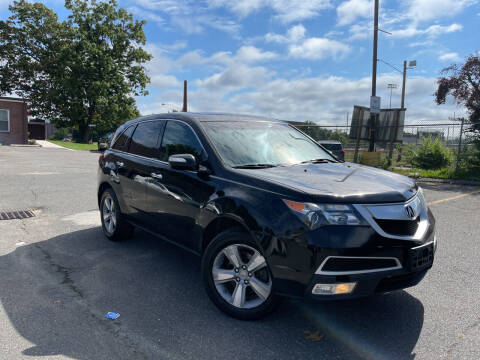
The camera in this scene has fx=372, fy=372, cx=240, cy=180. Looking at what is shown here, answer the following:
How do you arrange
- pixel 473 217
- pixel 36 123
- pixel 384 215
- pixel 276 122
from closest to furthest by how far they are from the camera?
pixel 384 215 → pixel 276 122 → pixel 473 217 → pixel 36 123

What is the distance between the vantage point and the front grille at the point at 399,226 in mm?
2672

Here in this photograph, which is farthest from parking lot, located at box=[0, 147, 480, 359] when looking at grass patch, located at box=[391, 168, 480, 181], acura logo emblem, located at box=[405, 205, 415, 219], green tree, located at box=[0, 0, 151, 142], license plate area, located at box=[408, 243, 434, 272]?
green tree, located at box=[0, 0, 151, 142]

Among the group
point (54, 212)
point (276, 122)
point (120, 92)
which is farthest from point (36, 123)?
point (276, 122)

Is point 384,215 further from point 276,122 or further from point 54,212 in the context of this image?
point 54,212

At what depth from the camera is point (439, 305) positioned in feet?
10.9

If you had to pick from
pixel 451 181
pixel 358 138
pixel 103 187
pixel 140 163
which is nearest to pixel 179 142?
pixel 140 163

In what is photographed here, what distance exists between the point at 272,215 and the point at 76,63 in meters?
38.5

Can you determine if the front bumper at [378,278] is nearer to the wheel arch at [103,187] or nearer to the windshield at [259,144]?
the windshield at [259,144]

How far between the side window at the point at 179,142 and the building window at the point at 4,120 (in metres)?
38.5

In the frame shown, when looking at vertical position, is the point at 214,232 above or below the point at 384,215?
below

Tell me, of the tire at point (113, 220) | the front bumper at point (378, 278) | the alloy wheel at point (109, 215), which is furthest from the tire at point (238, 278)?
the alloy wheel at point (109, 215)

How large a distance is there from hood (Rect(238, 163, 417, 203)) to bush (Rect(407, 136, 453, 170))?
42.3ft

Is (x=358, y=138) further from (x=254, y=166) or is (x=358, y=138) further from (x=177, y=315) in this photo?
(x=177, y=315)

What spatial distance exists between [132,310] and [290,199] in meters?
1.68
